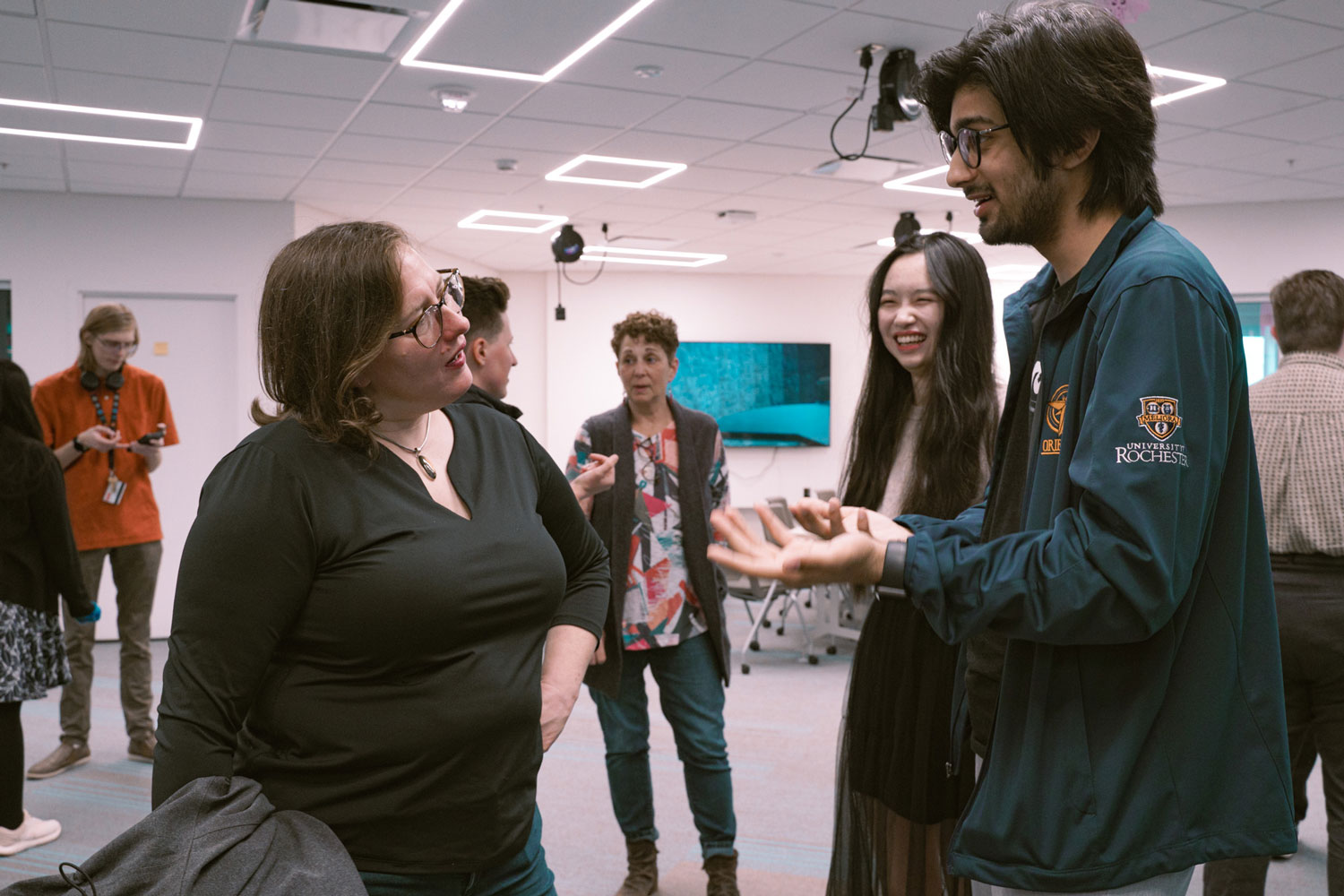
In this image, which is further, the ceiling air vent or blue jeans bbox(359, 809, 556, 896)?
the ceiling air vent

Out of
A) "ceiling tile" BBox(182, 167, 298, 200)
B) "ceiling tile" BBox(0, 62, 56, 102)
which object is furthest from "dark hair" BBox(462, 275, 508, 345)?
"ceiling tile" BBox(182, 167, 298, 200)

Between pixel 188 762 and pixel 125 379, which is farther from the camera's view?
pixel 125 379

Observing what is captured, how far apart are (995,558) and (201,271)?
24.3 feet

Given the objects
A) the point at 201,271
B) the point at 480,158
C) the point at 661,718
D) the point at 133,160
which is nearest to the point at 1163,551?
the point at 661,718

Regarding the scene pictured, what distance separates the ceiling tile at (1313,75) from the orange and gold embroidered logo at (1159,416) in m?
4.52

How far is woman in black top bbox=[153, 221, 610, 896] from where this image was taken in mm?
1185

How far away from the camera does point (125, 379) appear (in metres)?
4.70

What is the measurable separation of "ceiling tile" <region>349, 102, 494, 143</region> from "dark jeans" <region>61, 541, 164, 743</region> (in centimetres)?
239

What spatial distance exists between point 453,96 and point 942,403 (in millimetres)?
3640

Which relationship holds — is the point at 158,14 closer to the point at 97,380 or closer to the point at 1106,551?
the point at 97,380

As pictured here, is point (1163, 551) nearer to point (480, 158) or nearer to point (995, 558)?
point (995, 558)

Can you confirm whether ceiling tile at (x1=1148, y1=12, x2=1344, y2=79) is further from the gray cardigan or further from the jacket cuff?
the jacket cuff

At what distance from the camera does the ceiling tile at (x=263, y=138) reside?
5547mm

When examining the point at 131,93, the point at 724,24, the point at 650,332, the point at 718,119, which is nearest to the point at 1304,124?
the point at 718,119
